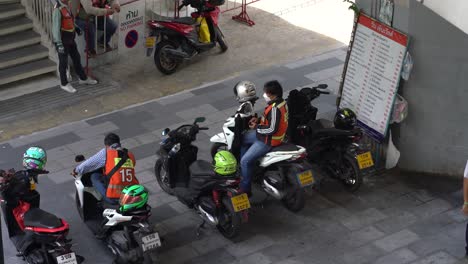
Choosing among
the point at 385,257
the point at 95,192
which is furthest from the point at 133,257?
the point at 385,257

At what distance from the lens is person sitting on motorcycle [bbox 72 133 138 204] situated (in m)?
9.82

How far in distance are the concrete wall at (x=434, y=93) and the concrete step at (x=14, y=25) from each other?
233 inches

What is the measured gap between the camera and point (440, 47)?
1105 cm

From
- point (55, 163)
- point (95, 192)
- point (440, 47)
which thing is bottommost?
point (55, 163)

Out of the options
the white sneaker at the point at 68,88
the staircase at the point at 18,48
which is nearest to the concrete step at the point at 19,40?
the staircase at the point at 18,48

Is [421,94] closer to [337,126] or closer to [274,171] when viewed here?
[337,126]

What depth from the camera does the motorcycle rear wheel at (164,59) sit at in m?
14.7

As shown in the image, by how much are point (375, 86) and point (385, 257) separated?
2.56 m

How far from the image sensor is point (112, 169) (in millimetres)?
9844

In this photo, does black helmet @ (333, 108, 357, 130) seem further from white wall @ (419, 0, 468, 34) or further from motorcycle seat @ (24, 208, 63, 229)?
motorcycle seat @ (24, 208, 63, 229)

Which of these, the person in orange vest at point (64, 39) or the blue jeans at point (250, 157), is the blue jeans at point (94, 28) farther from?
the blue jeans at point (250, 157)

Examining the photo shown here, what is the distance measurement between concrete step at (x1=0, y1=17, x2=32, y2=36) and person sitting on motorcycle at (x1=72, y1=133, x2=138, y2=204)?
517 cm

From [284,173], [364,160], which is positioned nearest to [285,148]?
[284,173]

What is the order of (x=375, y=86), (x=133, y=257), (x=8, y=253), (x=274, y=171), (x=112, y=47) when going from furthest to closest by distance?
1. (x=112, y=47)
2. (x=375, y=86)
3. (x=274, y=171)
4. (x=8, y=253)
5. (x=133, y=257)
